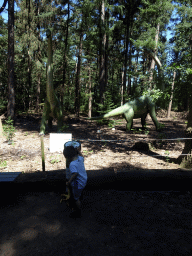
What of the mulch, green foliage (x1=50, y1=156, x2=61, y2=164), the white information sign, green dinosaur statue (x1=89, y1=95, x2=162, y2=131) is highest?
green dinosaur statue (x1=89, y1=95, x2=162, y2=131)

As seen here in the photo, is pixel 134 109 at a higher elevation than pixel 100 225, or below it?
higher

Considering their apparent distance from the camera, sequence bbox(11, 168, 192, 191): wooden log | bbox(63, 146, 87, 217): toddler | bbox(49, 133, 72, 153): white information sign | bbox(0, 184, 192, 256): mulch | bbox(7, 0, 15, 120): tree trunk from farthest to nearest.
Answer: bbox(7, 0, 15, 120): tree trunk, bbox(49, 133, 72, 153): white information sign, bbox(11, 168, 192, 191): wooden log, bbox(63, 146, 87, 217): toddler, bbox(0, 184, 192, 256): mulch

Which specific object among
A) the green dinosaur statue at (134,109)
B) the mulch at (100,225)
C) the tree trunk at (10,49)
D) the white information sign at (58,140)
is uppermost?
the tree trunk at (10,49)

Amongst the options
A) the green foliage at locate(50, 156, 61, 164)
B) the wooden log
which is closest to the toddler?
the wooden log

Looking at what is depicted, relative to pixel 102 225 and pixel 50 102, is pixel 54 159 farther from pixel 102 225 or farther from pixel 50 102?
pixel 102 225

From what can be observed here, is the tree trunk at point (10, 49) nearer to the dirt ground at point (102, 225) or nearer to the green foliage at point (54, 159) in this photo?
the green foliage at point (54, 159)

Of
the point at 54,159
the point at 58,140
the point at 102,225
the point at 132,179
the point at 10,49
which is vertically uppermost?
the point at 10,49

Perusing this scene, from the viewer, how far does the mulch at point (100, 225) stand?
2176mm

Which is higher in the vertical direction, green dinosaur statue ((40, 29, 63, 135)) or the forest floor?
green dinosaur statue ((40, 29, 63, 135))

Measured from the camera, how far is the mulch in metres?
2.18

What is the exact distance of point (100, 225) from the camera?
8.52 feet

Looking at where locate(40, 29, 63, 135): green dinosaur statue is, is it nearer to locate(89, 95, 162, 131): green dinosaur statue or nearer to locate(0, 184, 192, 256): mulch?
locate(89, 95, 162, 131): green dinosaur statue

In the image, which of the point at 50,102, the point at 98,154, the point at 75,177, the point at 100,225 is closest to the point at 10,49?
the point at 50,102

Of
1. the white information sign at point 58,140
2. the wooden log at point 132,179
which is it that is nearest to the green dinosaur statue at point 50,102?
the white information sign at point 58,140
